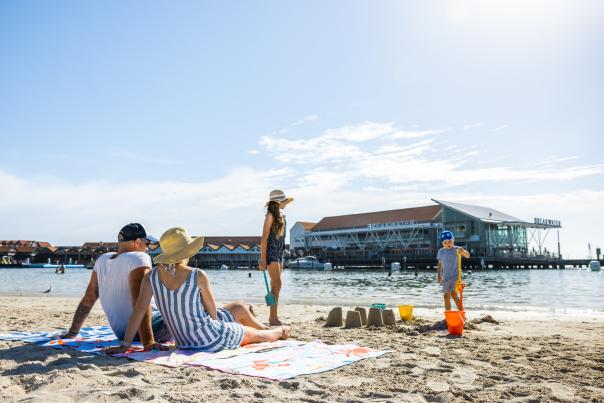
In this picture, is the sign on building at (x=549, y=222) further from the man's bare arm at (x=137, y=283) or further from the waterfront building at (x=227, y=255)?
the man's bare arm at (x=137, y=283)

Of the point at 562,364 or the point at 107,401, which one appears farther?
the point at 562,364

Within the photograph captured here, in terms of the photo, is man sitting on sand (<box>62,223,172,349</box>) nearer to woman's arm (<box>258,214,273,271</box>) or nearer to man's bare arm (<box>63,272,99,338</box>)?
man's bare arm (<box>63,272,99,338</box>)

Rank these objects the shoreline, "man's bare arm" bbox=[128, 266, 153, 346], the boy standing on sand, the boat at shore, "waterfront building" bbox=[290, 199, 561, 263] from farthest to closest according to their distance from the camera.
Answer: the boat at shore → "waterfront building" bbox=[290, 199, 561, 263] → the shoreline → the boy standing on sand → "man's bare arm" bbox=[128, 266, 153, 346]

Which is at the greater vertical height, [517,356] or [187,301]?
[187,301]

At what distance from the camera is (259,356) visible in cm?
364

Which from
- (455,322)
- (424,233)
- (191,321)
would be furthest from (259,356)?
(424,233)

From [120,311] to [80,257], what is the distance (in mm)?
95715

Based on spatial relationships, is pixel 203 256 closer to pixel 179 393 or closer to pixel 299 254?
pixel 299 254

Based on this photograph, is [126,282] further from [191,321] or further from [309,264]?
[309,264]

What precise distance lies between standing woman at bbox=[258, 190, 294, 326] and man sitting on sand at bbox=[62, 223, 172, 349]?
1668mm

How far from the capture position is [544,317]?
24.5ft

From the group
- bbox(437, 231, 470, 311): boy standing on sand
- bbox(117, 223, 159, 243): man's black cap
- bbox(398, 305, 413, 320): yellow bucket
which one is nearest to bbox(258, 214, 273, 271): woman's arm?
bbox(117, 223, 159, 243): man's black cap

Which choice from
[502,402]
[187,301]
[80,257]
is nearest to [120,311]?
[187,301]

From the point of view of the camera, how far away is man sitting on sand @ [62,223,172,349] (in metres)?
3.77
